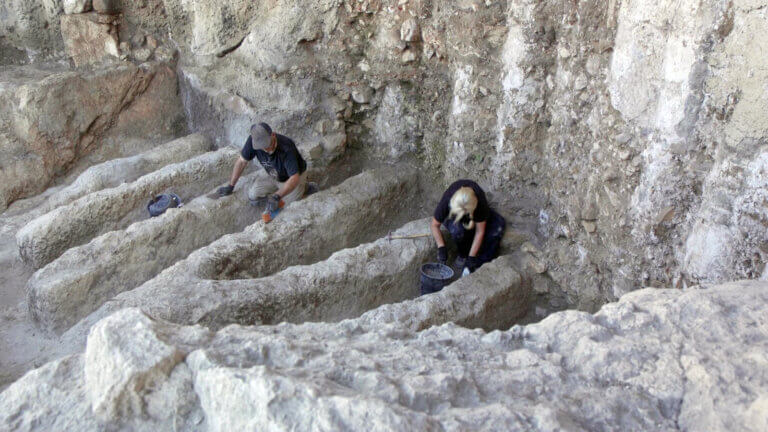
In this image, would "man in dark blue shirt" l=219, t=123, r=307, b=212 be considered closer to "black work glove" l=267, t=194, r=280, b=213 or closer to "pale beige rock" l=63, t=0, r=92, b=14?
"black work glove" l=267, t=194, r=280, b=213

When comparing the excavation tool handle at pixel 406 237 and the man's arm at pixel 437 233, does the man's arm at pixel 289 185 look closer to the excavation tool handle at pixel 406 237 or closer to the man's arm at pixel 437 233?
the excavation tool handle at pixel 406 237

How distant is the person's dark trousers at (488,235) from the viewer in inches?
177

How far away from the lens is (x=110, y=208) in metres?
4.52

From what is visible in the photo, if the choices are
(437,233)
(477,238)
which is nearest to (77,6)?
(437,233)

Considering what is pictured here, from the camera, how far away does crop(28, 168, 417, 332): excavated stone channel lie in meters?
3.69

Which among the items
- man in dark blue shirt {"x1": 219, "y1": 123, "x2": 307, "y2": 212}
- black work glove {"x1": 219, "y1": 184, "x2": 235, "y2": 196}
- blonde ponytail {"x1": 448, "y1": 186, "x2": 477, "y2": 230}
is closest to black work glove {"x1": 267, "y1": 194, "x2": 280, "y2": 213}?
man in dark blue shirt {"x1": 219, "y1": 123, "x2": 307, "y2": 212}

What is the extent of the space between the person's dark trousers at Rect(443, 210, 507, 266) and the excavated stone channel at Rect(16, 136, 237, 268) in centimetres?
217

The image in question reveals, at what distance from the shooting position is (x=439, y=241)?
440 cm

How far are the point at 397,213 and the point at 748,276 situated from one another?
3.13 m

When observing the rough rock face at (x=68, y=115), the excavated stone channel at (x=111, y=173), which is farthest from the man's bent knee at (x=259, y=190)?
the rough rock face at (x=68, y=115)

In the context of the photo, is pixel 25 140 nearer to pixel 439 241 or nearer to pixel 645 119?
pixel 439 241

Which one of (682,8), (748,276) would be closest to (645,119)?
(682,8)

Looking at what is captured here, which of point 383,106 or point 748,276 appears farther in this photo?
point 383,106

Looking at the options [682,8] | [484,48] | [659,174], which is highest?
[682,8]
